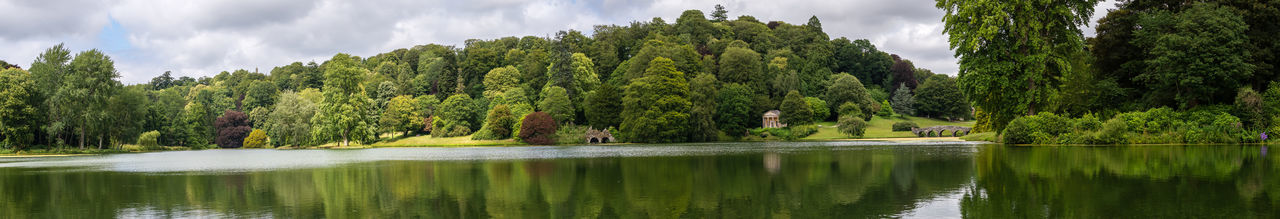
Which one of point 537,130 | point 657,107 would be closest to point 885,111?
point 657,107

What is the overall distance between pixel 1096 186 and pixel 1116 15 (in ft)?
107

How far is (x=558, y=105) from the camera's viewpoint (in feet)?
284

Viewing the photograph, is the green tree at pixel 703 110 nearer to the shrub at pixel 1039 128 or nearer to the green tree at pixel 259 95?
the shrub at pixel 1039 128

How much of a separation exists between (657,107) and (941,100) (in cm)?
5447

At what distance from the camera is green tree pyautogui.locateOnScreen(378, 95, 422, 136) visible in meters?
94.9

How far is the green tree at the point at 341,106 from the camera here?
7800cm

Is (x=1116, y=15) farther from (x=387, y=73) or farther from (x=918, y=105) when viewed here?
(x=387, y=73)

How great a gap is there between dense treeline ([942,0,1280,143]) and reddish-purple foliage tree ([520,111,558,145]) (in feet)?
161

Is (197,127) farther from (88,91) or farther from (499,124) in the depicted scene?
(499,124)

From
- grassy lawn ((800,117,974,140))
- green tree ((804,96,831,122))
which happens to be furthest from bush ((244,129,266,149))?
green tree ((804,96,831,122))

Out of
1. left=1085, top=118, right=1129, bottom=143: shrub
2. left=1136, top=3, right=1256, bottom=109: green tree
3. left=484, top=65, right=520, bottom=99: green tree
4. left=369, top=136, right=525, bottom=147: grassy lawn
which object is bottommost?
left=369, top=136, right=525, bottom=147: grassy lawn

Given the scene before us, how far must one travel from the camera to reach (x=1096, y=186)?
47.5 ft

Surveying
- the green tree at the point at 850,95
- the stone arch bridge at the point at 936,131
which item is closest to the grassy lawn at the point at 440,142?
the green tree at the point at 850,95

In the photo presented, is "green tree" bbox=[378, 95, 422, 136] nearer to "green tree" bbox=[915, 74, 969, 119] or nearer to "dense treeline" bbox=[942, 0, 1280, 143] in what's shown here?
"green tree" bbox=[915, 74, 969, 119]
